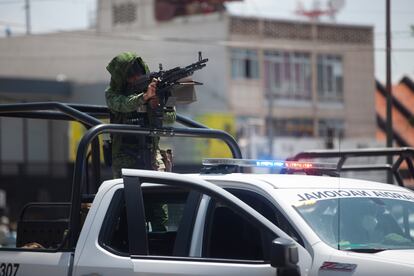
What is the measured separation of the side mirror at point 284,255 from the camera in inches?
177

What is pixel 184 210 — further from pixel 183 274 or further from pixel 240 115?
pixel 240 115

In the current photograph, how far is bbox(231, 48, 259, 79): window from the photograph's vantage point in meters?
42.3

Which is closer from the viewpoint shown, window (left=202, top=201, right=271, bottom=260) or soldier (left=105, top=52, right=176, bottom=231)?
window (left=202, top=201, right=271, bottom=260)

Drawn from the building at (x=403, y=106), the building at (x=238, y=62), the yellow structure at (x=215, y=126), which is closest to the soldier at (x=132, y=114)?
the building at (x=403, y=106)

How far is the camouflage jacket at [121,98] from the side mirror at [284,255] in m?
2.26

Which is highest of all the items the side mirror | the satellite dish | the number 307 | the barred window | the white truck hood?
the barred window

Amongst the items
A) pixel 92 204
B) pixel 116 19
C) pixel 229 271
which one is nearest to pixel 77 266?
pixel 92 204

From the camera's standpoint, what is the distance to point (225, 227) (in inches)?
209

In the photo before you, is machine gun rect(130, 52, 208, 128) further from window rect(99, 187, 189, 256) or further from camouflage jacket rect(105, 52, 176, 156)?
window rect(99, 187, 189, 256)

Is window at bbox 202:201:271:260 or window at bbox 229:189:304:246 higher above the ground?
window at bbox 229:189:304:246

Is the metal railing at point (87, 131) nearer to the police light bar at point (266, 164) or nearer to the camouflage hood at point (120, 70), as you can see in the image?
the camouflage hood at point (120, 70)

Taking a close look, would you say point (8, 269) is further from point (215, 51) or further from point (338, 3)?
point (215, 51)

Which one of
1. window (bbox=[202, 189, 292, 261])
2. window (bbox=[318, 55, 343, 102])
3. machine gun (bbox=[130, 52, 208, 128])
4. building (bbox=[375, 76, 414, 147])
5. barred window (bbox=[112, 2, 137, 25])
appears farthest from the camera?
barred window (bbox=[112, 2, 137, 25])

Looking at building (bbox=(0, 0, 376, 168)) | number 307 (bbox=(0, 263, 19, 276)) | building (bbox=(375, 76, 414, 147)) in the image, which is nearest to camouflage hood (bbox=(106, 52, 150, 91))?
number 307 (bbox=(0, 263, 19, 276))
